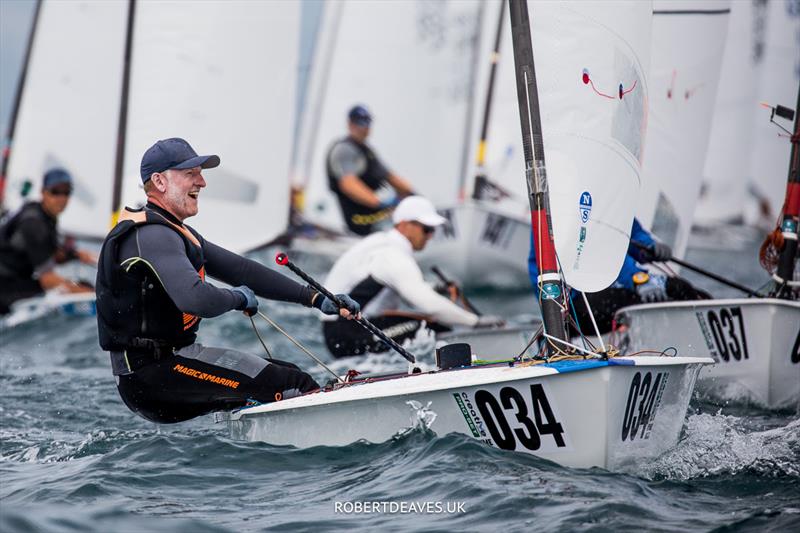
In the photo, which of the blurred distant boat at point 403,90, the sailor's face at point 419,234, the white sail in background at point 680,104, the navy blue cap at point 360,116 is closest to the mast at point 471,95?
the blurred distant boat at point 403,90

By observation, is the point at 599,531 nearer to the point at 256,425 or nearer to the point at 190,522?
the point at 190,522

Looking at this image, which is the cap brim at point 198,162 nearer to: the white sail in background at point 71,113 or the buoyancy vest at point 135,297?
the buoyancy vest at point 135,297

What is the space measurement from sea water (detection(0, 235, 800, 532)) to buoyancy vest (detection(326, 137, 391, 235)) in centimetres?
849

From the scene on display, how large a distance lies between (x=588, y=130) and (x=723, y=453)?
1404 mm

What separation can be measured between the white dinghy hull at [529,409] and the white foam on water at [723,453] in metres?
0.08

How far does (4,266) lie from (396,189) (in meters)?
5.51

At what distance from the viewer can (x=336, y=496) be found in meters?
4.19

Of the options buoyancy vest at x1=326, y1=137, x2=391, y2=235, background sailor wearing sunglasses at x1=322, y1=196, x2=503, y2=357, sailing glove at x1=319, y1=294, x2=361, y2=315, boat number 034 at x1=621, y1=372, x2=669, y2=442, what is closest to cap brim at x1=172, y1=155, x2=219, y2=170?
sailing glove at x1=319, y1=294, x2=361, y2=315

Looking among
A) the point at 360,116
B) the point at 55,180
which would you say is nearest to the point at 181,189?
the point at 55,180

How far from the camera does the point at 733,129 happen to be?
20859mm

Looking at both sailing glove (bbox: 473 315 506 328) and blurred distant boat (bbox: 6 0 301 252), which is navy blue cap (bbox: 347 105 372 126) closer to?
blurred distant boat (bbox: 6 0 301 252)

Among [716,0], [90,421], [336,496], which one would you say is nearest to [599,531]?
[336,496]

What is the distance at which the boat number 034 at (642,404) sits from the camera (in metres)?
4.23

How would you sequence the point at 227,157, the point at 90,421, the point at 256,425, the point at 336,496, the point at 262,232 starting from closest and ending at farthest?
the point at 336,496
the point at 256,425
the point at 90,421
the point at 227,157
the point at 262,232
